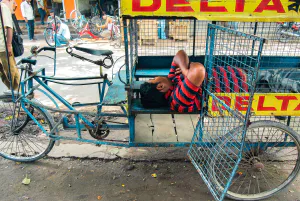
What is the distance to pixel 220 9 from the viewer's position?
2.00 m

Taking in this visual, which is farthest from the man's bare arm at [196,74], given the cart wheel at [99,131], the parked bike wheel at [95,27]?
the parked bike wheel at [95,27]

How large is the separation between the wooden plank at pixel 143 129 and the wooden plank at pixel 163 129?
7 cm

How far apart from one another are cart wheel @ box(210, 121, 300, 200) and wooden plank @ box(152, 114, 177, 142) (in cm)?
60

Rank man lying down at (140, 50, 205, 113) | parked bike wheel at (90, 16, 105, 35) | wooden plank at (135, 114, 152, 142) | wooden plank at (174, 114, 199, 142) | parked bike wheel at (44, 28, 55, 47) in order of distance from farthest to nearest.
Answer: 1. parked bike wheel at (90, 16, 105, 35)
2. parked bike wheel at (44, 28, 55, 47)
3. wooden plank at (174, 114, 199, 142)
4. wooden plank at (135, 114, 152, 142)
5. man lying down at (140, 50, 205, 113)

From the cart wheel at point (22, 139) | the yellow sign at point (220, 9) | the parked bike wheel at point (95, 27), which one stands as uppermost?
the yellow sign at point (220, 9)

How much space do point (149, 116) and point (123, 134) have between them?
58 centimetres

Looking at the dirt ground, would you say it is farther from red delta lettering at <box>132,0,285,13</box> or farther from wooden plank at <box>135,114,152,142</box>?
red delta lettering at <box>132,0,285,13</box>

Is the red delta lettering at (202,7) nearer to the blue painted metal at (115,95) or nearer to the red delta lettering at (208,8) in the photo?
the red delta lettering at (208,8)

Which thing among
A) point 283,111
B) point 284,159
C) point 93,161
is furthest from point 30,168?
point 284,159

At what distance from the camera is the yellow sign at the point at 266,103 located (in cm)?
221

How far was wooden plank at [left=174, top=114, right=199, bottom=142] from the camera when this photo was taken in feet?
9.52

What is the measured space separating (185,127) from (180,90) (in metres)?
0.88

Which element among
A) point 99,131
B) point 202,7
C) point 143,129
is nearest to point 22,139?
point 99,131

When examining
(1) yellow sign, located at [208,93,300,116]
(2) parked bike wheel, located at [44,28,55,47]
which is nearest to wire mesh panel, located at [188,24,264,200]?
(1) yellow sign, located at [208,93,300,116]
